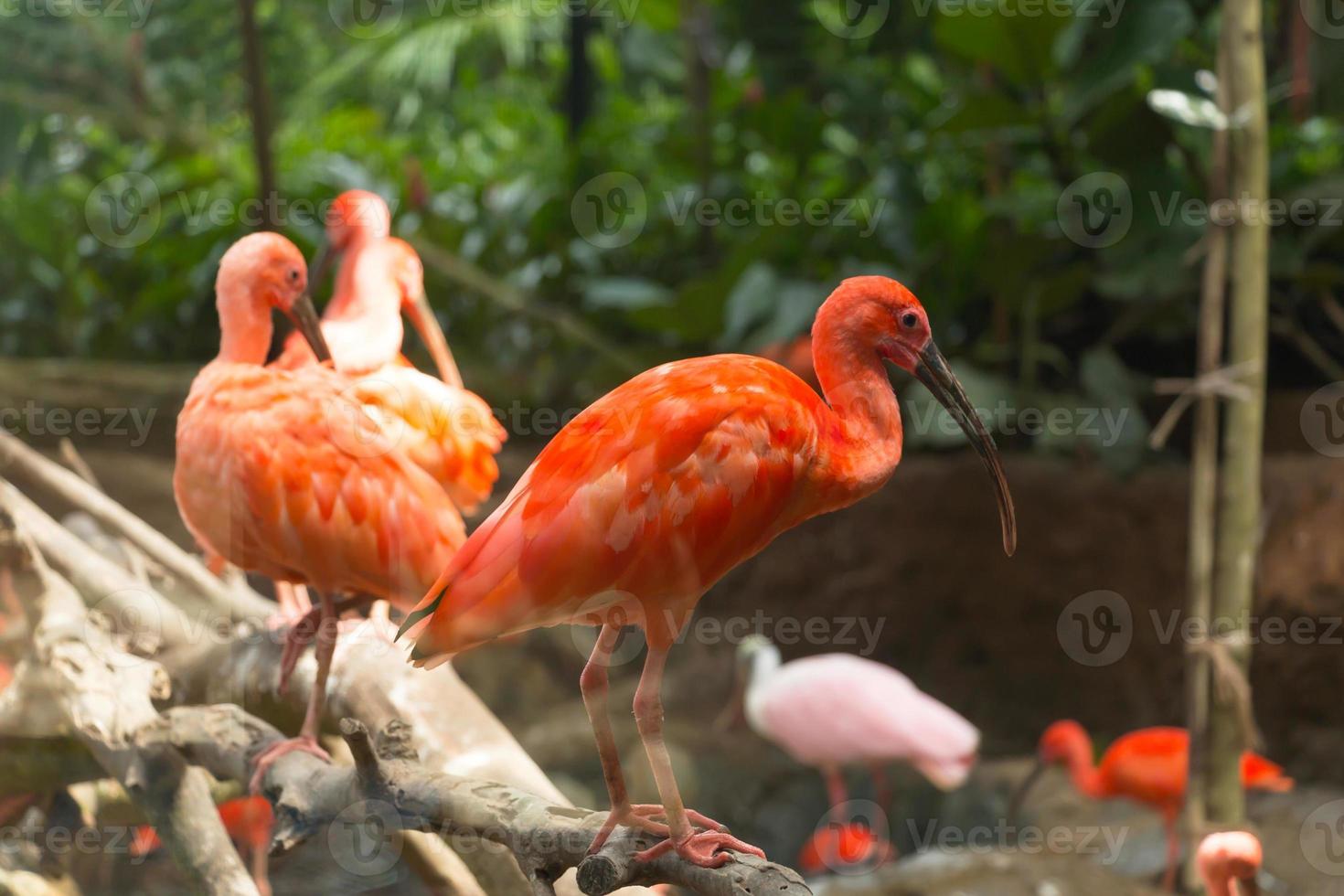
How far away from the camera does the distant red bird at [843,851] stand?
443 centimetres

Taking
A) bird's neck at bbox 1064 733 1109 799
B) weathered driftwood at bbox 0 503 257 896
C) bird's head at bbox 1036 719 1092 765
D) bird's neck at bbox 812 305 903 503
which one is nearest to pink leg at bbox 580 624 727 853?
bird's neck at bbox 812 305 903 503

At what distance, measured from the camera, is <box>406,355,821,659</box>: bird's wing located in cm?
151

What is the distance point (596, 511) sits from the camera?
4.96 ft

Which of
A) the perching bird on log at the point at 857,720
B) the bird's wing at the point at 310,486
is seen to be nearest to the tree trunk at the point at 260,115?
the bird's wing at the point at 310,486

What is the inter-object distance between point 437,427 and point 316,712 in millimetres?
524

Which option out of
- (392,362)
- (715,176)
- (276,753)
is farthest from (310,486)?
(715,176)

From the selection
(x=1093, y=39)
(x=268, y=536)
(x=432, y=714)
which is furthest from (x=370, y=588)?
(x=1093, y=39)

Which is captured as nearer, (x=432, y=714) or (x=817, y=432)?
(x=817, y=432)

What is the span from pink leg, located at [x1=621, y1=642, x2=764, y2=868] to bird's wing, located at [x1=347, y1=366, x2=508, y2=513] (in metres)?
0.72

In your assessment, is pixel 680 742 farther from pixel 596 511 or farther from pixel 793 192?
pixel 596 511

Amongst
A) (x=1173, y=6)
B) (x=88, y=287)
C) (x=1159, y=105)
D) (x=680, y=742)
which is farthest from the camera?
(x=88, y=287)

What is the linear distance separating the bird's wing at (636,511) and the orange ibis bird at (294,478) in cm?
46

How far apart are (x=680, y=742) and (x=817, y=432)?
3.64 metres

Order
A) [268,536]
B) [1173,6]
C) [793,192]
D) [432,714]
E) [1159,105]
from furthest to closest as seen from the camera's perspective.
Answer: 1. [793,192]
2. [1173,6]
3. [1159,105]
4. [432,714]
5. [268,536]
